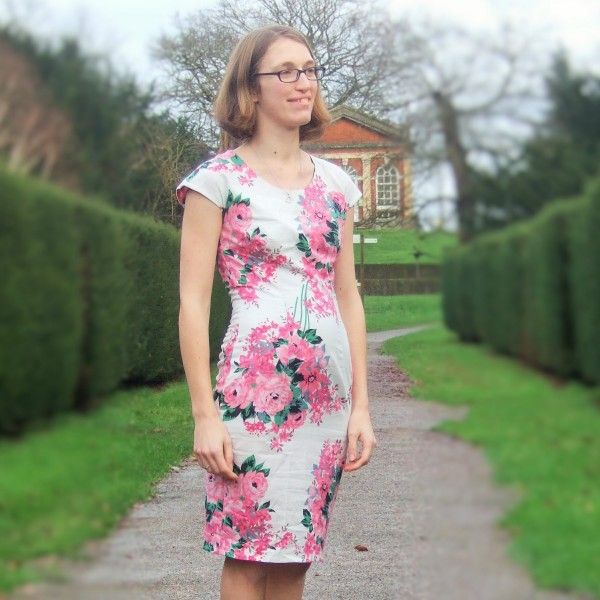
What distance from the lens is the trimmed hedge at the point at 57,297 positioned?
168cm

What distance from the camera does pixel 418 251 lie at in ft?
6.53

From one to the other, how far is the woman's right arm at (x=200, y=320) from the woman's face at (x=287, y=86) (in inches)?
8.6

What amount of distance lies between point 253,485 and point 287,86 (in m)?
0.73

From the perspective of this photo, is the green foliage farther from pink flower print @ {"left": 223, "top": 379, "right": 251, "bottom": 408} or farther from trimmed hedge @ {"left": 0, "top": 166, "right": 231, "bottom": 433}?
pink flower print @ {"left": 223, "top": 379, "right": 251, "bottom": 408}

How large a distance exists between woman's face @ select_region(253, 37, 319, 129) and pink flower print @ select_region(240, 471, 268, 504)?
65 centimetres

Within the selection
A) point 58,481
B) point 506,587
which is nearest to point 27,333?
point 58,481

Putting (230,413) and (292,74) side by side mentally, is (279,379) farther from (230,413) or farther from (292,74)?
(292,74)

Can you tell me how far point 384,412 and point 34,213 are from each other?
4.72ft

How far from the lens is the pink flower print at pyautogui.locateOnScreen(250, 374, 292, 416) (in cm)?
205

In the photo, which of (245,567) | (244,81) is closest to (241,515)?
(245,567)

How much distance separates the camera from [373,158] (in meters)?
2.48

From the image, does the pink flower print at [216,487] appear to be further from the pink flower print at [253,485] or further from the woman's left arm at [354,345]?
the woman's left arm at [354,345]

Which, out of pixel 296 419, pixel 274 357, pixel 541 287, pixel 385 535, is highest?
pixel 541 287

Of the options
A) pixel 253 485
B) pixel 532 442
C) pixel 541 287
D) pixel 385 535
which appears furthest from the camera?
pixel 385 535
